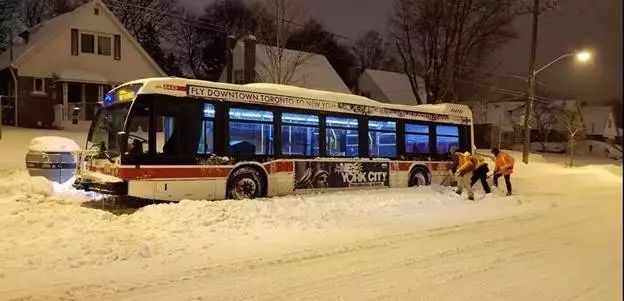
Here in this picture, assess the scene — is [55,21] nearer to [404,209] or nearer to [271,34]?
A: [271,34]

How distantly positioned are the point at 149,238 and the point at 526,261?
18.6 ft

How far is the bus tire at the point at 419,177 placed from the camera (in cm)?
1945

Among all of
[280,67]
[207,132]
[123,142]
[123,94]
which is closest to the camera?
[123,142]

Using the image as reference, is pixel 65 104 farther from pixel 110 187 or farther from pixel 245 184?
pixel 110 187

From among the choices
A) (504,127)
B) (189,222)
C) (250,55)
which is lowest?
(189,222)

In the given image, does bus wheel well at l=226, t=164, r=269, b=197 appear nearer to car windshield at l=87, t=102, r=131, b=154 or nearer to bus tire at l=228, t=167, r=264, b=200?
bus tire at l=228, t=167, r=264, b=200

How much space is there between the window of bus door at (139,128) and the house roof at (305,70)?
78.6 ft

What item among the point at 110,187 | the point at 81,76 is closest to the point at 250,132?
the point at 110,187

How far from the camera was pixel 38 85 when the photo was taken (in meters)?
36.5

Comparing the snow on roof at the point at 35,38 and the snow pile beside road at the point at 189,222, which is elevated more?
the snow on roof at the point at 35,38

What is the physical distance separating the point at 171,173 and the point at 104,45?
28432mm

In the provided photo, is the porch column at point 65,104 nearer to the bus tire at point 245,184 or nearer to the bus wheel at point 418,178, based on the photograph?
the bus wheel at point 418,178

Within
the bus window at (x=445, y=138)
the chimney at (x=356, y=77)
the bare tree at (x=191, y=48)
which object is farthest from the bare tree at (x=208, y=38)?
the bus window at (x=445, y=138)

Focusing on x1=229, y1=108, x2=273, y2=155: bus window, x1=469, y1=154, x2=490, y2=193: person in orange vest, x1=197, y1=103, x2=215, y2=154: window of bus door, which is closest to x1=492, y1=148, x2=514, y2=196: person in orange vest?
x1=469, y1=154, x2=490, y2=193: person in orange vest
